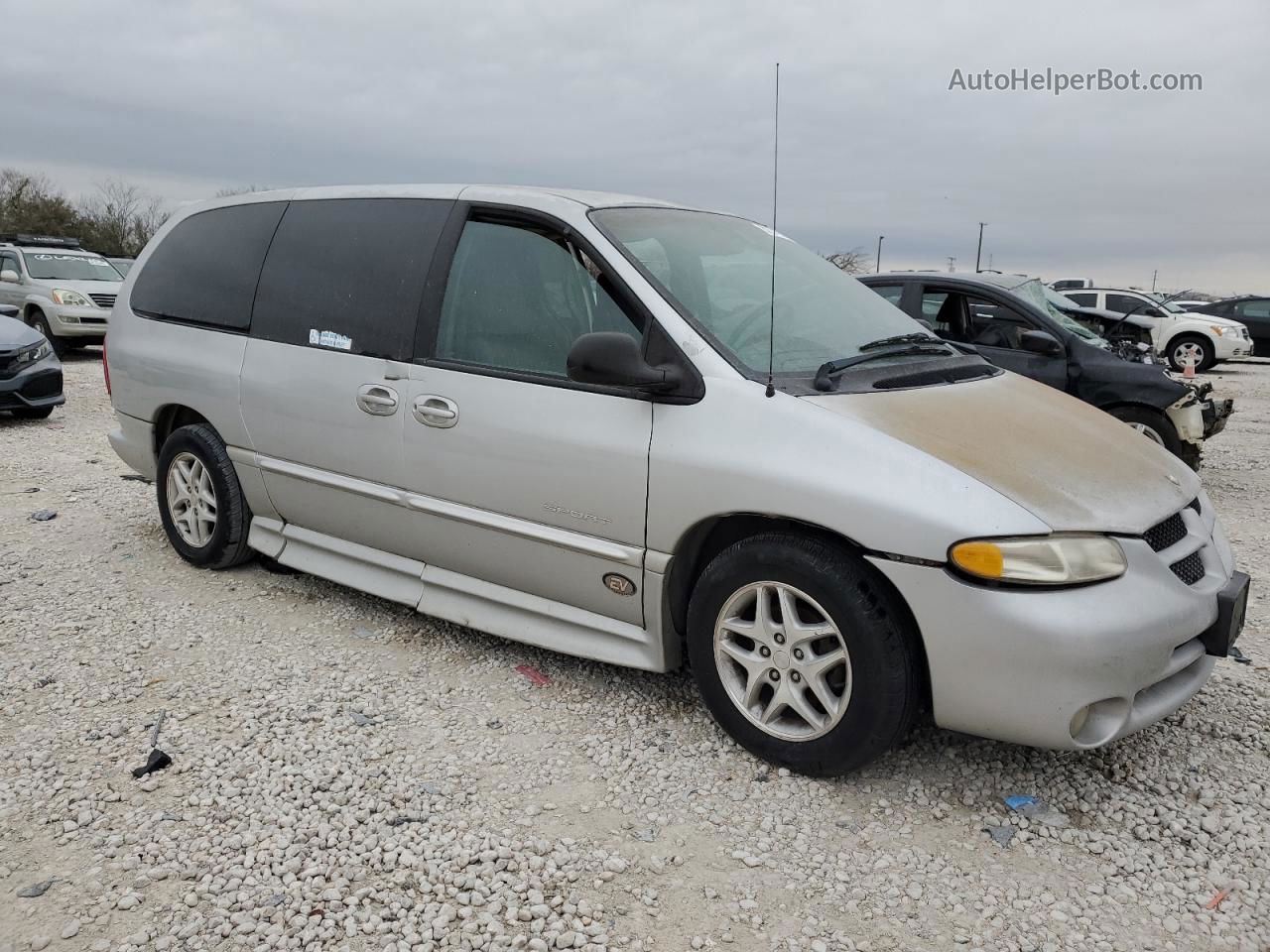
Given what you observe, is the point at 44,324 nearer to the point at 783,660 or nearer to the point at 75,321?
the point at 75,321

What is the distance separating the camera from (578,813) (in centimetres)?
287

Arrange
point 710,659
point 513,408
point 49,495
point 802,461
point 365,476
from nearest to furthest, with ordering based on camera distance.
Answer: point 802,461, point 710,659, point 513,408, point 365,476, point 49,495

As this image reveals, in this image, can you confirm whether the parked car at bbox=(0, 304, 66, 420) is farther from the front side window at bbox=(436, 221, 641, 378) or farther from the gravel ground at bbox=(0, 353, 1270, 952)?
the front side window at bbox=(436, 221, 641, 378)

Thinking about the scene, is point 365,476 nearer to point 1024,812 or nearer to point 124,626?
point 124,626

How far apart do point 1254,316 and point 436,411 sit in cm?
2328

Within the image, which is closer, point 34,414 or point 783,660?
point 783,660

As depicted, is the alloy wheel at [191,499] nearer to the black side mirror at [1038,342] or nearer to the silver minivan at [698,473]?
the silver minivan at [698,473]

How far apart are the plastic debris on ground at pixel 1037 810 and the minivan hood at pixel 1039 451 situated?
86 centimetres

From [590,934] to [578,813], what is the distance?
0.53m

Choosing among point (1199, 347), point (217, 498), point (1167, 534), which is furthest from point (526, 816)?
point (1199, 347)

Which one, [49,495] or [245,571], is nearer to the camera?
[245,571]

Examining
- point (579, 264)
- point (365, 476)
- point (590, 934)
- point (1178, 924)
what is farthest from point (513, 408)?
point (1178, 924)

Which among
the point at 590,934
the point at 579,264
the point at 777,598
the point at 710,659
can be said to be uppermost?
the point at 579,264

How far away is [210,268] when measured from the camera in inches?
187
